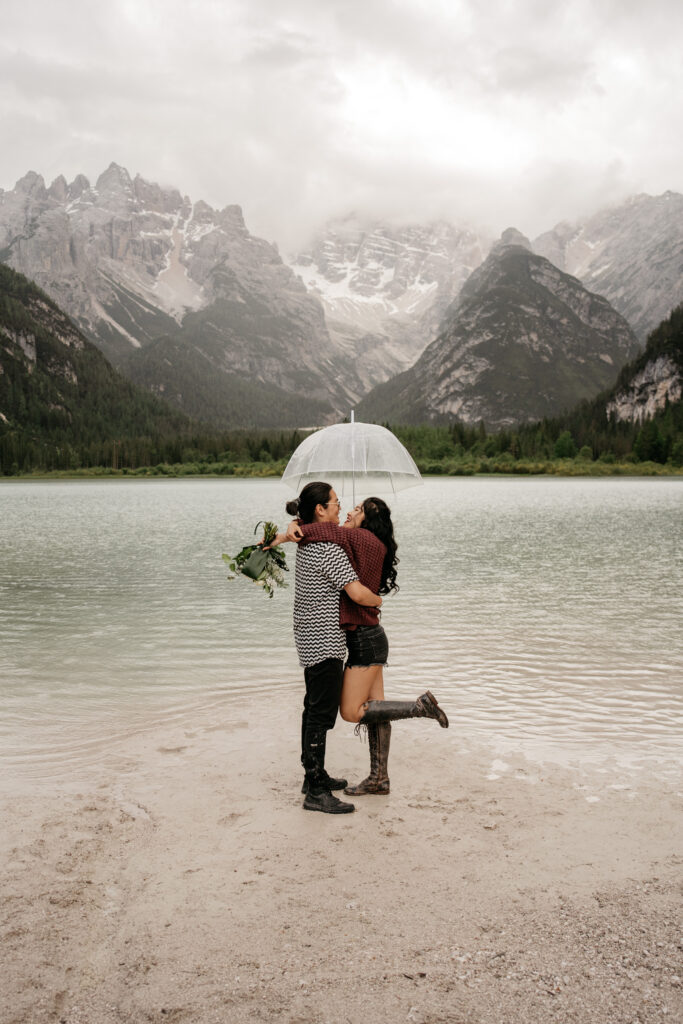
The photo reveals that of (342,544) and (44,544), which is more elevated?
(342,544)

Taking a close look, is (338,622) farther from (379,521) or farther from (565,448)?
(565,448)

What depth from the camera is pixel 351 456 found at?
30.6ft

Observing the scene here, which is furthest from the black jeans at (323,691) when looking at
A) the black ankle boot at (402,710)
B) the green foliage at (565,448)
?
the green foliage at (565,448)

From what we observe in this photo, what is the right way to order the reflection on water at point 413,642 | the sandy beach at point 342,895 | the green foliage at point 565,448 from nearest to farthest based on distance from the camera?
the sandy beach at point 342,895
the reflection on water at point 413,642
the green foliage at point 565,448

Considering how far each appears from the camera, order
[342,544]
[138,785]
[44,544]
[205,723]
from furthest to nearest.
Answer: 1. [44,544]
2. [205,723]
3. [138,785]
4. [342,544]

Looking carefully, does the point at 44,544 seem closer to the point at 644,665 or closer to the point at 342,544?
the point at 644,665

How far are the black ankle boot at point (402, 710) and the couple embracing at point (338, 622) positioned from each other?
0.01 meters

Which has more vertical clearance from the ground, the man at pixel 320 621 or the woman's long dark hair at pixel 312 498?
the woman's long dark hair at pixel 312 498

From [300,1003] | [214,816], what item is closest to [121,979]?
[300,1003]

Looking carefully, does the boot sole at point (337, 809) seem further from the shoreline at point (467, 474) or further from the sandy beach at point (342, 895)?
the shoreline at point (467, 474)

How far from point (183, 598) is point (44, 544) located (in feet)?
63.9

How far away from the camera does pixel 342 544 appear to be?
25.6ft

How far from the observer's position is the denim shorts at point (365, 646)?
805cm

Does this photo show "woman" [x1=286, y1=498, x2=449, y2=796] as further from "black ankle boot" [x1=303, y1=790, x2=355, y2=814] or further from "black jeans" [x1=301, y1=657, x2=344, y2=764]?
"black ankle boot" [x1=303, y1=790, x2=355, y2=814]
